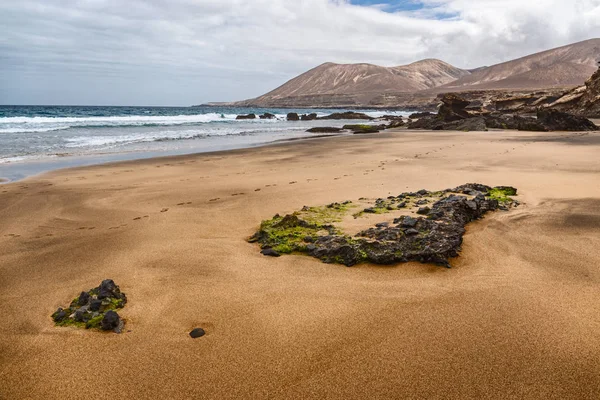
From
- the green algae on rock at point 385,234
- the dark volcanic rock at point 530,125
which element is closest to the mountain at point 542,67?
the dark volcanic rock at point 530,125

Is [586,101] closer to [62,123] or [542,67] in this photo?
[62,123]

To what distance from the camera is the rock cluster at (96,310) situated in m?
2.96

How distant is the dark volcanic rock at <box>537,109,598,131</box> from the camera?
23062 millimetres

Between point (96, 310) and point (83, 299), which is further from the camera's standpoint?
point (83, 299)

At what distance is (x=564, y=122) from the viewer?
2352cm

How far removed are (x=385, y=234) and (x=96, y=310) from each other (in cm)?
292

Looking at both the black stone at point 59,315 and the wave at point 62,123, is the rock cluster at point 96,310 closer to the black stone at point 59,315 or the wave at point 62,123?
the black stone at point 59,315

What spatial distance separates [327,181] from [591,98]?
35.6 meters

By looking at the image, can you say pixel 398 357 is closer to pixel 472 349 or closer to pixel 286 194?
pixel 472 349

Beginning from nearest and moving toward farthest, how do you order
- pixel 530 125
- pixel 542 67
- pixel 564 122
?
pixel 564 122 → pixel 530 125 → pixel 542 67

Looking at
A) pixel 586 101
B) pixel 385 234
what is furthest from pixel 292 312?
pixel 586 101

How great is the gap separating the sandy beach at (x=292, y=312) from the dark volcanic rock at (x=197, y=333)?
0.06 m

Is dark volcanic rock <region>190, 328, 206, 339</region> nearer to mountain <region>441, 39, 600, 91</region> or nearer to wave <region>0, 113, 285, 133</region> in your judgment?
wave <region>0, 113, 285, 133</region>

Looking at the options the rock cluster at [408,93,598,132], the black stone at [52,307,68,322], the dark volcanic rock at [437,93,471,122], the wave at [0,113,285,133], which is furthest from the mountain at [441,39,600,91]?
the black stone at [52,307,68,322]
